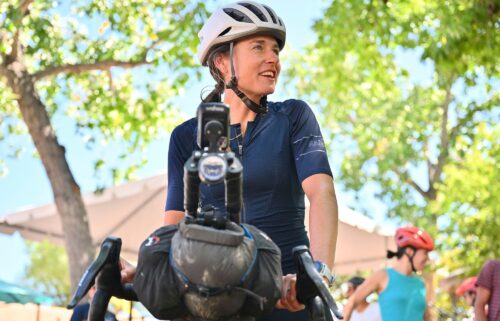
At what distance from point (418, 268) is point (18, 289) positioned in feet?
36.5

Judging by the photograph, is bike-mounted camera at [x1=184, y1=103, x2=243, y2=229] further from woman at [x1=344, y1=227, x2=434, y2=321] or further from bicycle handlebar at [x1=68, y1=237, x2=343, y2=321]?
woman at [x1=344, y1=227, x2=434, y2=321]

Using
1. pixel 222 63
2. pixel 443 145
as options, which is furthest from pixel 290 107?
pixel 443 145

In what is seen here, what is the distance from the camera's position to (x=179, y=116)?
72.9 feet

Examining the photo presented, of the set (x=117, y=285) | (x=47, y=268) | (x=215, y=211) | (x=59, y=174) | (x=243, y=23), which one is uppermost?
(x=243, y=23)

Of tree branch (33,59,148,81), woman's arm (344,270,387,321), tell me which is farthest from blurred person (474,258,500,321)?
tree branch (33,59,148,81)

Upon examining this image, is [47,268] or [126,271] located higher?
[126,271]

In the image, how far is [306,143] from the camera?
10.2ft

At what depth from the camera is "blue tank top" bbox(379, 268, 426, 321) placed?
27.6 ft

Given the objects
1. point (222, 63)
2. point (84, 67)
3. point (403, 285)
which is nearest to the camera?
point (222, 63)

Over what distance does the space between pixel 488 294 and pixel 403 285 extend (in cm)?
85

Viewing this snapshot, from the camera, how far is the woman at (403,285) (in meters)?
8.46

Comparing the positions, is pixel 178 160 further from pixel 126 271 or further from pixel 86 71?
pixel 86 71

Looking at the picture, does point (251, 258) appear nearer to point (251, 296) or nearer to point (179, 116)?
point (251, 296)

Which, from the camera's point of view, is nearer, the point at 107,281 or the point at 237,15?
the point at 107,281
